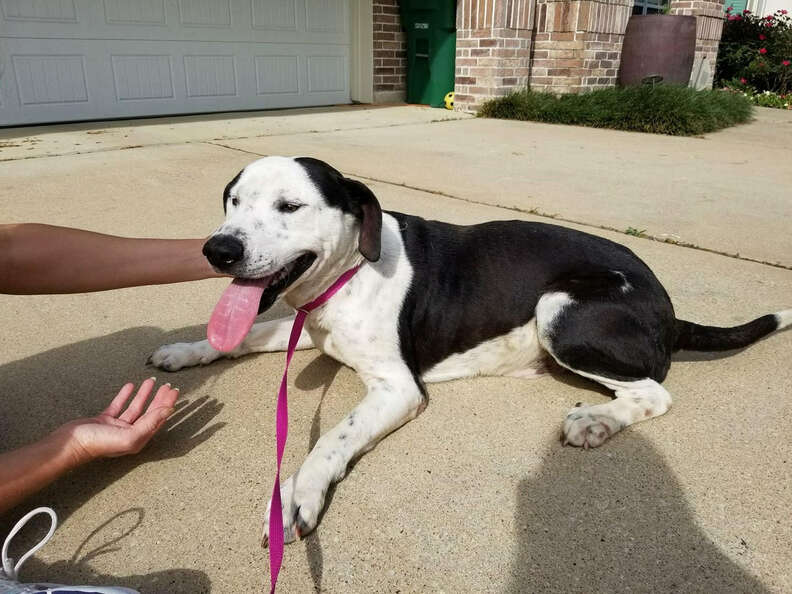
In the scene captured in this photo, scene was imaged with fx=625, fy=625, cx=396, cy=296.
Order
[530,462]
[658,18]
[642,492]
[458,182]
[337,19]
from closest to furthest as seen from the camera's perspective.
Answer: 1. [642,492]
2. [530,462]
3. [458,182]
4. [658,18]
5. [337,19]

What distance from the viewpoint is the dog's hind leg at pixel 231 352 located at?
9.37 feet

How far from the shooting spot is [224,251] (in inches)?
85.0

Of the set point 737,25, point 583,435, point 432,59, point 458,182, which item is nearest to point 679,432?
point 583,435

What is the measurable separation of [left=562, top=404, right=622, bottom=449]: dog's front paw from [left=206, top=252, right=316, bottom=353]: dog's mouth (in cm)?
122

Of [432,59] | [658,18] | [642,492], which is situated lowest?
[642,492]

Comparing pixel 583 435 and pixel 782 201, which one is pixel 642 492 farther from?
pixel 782 201

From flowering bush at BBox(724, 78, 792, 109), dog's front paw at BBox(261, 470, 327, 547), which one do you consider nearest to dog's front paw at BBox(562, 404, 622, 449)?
dog's front paw at BBox(261, 470, 327, 547)

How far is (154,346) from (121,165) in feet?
13.9

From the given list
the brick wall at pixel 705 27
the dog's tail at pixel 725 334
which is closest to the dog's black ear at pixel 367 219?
the dog's tail at pixel 725 334

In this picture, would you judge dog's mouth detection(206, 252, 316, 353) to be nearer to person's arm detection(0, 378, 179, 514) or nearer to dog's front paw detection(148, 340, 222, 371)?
person's arm detection(0, 378, 179, 514)

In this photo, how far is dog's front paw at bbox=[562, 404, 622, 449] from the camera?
7.78 ft

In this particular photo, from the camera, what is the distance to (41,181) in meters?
5.84

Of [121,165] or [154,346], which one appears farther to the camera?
[121,165]

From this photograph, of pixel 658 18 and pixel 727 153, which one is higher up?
pixel 658 18
